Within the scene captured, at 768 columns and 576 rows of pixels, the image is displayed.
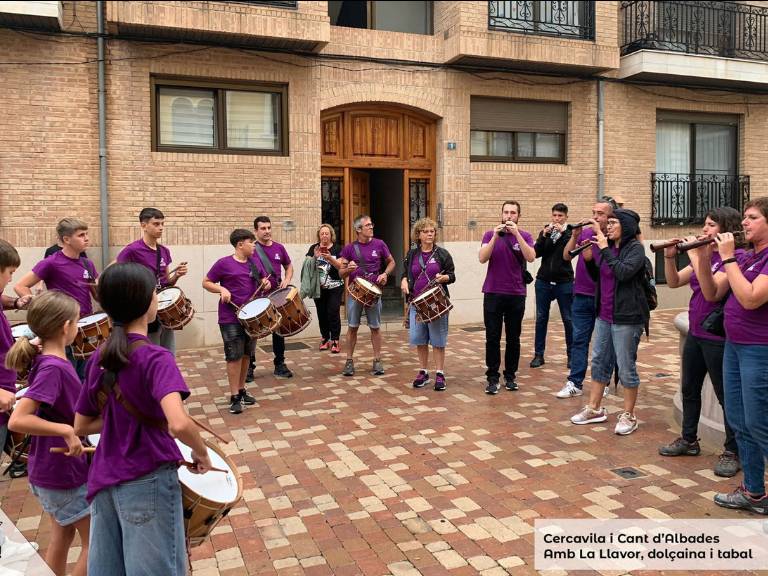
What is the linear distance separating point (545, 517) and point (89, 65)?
9.23 m

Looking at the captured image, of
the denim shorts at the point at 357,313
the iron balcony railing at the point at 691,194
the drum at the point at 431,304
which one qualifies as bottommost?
the denim shorts at the point at 357,313

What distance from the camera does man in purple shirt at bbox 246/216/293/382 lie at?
7.82m

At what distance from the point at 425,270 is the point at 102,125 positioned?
225 inches

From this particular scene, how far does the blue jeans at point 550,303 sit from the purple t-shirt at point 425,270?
6.12 ft

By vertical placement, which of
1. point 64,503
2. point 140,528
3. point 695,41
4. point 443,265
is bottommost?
point 64,503

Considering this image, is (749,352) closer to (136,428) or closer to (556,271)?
(136,428)

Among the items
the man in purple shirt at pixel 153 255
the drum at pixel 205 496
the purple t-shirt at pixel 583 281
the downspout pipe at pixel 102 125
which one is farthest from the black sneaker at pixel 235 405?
the downspout pipe at pixel 102 125

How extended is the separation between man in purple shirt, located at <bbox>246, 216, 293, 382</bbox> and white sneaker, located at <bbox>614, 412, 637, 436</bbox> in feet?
12.5

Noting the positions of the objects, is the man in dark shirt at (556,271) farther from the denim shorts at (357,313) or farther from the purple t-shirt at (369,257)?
the denim shorts at (357,313)

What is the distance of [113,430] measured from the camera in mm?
2590

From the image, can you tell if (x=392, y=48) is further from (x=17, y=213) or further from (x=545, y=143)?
(x=17, y=213)

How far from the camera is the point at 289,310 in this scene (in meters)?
7.29

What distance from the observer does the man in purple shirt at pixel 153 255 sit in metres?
6.67

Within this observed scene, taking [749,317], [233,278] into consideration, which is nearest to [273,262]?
Result: [233,278]
